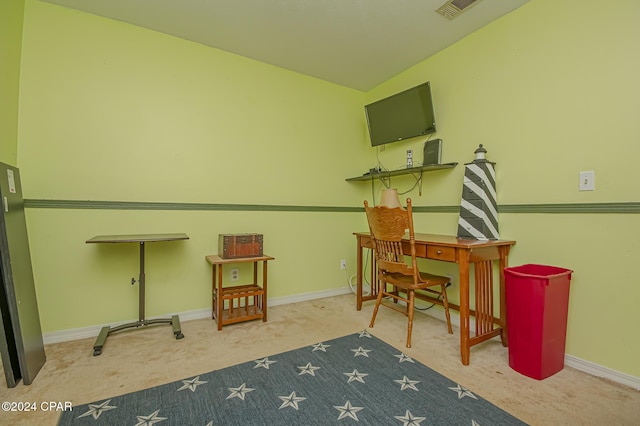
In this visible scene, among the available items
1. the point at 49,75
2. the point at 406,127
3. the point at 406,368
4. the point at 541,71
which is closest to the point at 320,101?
the point at 406,127

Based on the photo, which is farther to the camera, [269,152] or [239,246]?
[269,152]

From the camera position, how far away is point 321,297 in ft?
10.6

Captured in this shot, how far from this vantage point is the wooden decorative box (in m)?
2.42

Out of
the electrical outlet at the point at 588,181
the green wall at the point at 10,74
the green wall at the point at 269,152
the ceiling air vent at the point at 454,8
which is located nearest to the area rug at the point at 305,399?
the green wall at the point at 269,152

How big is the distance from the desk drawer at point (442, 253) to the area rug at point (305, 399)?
70cm

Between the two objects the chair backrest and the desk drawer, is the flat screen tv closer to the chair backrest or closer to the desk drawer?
the chair backrest

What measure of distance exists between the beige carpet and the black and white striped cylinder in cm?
82

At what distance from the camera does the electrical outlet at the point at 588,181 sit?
1736mm

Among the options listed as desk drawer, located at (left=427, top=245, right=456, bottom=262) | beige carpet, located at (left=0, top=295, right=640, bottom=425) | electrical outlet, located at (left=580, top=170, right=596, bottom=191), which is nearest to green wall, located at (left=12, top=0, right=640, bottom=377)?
electrical outlet, located at (left=580, top=170, right=596, bottom=191)

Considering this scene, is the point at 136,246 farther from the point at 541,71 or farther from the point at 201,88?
the point at 541,71

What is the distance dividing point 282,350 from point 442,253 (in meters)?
1.30

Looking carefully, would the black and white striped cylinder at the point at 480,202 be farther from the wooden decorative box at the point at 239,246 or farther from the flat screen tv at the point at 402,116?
the wooden decorative box at the point at 239,246

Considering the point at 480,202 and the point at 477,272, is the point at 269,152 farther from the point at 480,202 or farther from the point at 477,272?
the point at 477,272

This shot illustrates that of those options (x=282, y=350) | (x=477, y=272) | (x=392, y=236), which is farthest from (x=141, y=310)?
(x=477, y=272)
